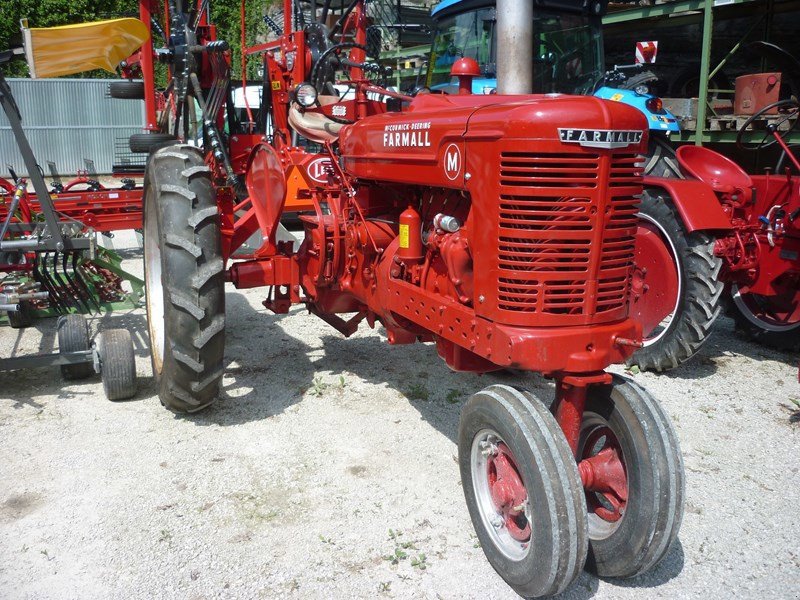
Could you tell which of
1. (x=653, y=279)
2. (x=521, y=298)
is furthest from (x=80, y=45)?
(x=653, y=279)

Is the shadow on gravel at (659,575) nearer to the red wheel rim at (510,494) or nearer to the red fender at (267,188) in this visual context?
the red wheel rim at (510,494)

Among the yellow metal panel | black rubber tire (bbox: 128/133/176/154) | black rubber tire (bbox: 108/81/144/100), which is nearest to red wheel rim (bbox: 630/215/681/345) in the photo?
the yellow metal panel

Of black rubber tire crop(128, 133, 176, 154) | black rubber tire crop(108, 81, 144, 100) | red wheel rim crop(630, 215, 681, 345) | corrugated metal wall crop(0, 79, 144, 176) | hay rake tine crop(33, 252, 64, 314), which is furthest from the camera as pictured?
corrugated metal wall crop(0, 79, 144, 176)

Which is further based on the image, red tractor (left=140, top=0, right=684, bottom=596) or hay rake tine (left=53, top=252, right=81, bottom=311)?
hay rake tine (left=53, top=252, right=81, bottom=311)

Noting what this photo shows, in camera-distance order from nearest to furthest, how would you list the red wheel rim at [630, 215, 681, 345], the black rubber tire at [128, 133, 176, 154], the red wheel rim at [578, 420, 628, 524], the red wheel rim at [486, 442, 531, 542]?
the red wheel rim at [486, 442, 531, 542] → the red wheel rim at [578, 420, 628, 524] → the red wheel rim at [630, 215, 681, 345] → the black rubber tire at [128, 133, 176, 154]

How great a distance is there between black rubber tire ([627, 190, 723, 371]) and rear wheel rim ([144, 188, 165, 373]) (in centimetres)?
315

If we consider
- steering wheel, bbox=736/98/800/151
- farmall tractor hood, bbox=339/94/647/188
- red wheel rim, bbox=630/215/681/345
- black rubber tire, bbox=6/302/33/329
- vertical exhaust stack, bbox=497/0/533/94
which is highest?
vertical exhaust stack, bbox=497/0/533/94

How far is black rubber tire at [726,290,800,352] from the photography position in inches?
211

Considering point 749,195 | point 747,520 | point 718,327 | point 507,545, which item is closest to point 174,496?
point 507,545

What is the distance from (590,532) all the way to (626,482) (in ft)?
0.92

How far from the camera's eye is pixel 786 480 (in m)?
3.64

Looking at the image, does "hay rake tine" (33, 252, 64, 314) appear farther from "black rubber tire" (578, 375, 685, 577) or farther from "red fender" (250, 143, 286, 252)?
"black rubber tire" (578, 375, 685, 577)

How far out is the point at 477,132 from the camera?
272cm

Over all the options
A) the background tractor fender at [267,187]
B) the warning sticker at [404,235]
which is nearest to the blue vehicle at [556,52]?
the background tractor fender at [267,187]
